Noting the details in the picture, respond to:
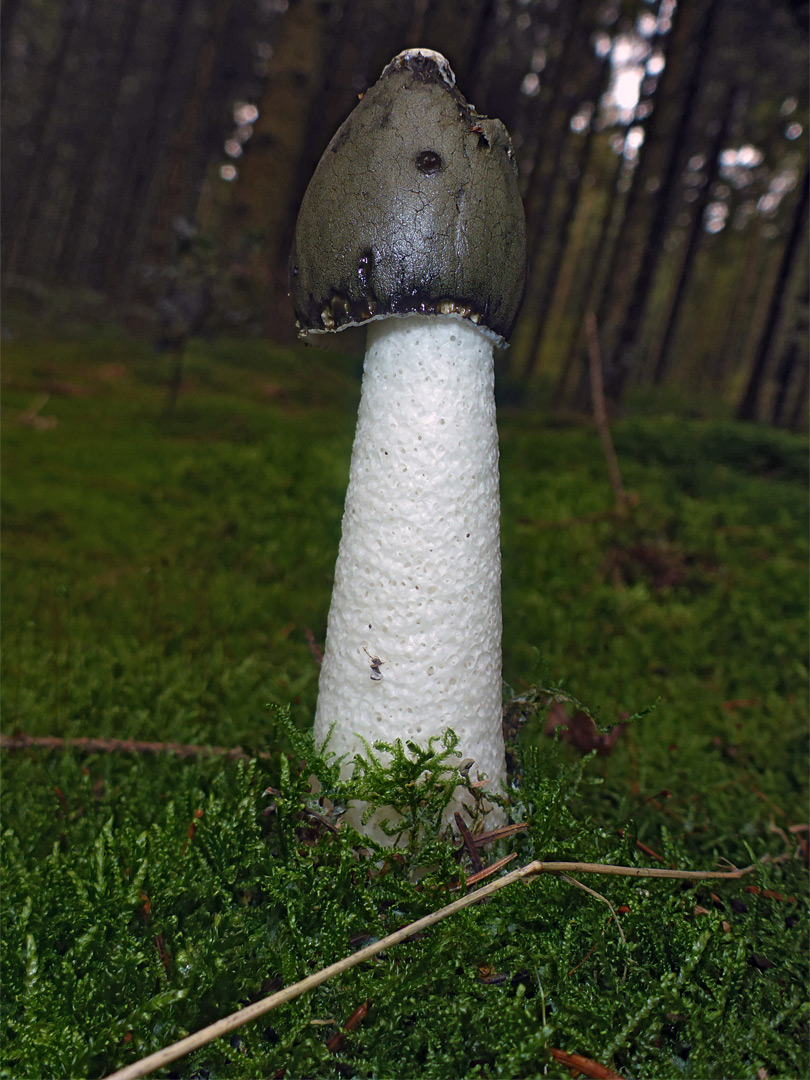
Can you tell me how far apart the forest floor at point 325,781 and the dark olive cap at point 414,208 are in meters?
0.99

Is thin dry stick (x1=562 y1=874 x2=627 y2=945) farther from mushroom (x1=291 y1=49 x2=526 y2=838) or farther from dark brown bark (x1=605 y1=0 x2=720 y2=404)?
dark brown bark (x1=605 y1=0 x2=720 y2=404)

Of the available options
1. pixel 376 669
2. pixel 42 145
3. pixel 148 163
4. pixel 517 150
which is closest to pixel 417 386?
pixel 376 669

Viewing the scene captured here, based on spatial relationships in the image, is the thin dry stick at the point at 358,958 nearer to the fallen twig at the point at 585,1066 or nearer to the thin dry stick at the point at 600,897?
the thin dry stick at the point at 600,897

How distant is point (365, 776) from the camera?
1.62 metres

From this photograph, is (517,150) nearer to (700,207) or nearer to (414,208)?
(700,207)

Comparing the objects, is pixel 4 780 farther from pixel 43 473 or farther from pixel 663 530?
pixel 663 530

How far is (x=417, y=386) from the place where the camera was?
1.64 m

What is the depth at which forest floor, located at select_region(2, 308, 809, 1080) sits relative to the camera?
1394mm

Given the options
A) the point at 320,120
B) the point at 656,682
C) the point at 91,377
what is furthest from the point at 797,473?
the point at 320,120

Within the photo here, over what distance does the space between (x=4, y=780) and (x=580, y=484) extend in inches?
159

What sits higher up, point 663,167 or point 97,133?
point 97,133

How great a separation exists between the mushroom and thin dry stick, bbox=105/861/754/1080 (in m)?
0.32

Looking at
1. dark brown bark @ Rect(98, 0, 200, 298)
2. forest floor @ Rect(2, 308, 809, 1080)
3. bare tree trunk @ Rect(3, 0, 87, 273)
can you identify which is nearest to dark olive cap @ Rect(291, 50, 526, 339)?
forest floor @ Rect(2, 308, 809, 1080)

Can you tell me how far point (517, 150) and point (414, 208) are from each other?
1781cm
